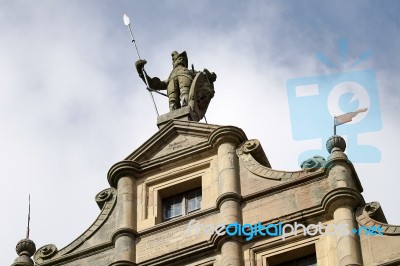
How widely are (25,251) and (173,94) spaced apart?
6.02 meters

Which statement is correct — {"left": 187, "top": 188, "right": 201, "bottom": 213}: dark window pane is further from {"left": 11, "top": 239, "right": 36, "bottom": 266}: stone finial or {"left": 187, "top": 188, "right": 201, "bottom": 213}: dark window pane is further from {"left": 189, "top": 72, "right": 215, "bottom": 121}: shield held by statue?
{"left": 11, "top": 239, "right": 36, "bottom": 266}: stone finial

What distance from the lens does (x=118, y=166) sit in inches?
1500

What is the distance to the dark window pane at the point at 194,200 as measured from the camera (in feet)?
121

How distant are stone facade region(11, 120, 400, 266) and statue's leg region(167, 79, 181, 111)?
55.4 inches

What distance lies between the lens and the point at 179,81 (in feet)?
135

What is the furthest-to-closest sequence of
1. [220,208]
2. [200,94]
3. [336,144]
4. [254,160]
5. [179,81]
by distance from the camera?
1. [179,81]
2. [200,94]
3. [254,160]
4. [220,208]
5. [336,144]

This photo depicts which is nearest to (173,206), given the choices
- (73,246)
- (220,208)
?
(220,208)

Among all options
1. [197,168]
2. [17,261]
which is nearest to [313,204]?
[197,168]

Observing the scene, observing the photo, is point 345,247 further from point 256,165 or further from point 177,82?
point 177,82

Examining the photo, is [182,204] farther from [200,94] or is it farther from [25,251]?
[200,94]

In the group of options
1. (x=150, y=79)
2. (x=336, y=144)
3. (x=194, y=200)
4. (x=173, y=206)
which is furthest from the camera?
(x=150, y=79)

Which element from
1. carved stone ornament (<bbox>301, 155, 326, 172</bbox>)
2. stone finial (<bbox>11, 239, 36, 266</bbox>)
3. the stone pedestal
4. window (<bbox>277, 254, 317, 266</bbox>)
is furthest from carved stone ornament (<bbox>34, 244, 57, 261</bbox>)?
carved stone ornament (<bbox>301, 155, 326, 172</bbox>)

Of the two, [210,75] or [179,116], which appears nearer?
[179,116]

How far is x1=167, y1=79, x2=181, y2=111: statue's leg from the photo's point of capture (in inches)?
1588
